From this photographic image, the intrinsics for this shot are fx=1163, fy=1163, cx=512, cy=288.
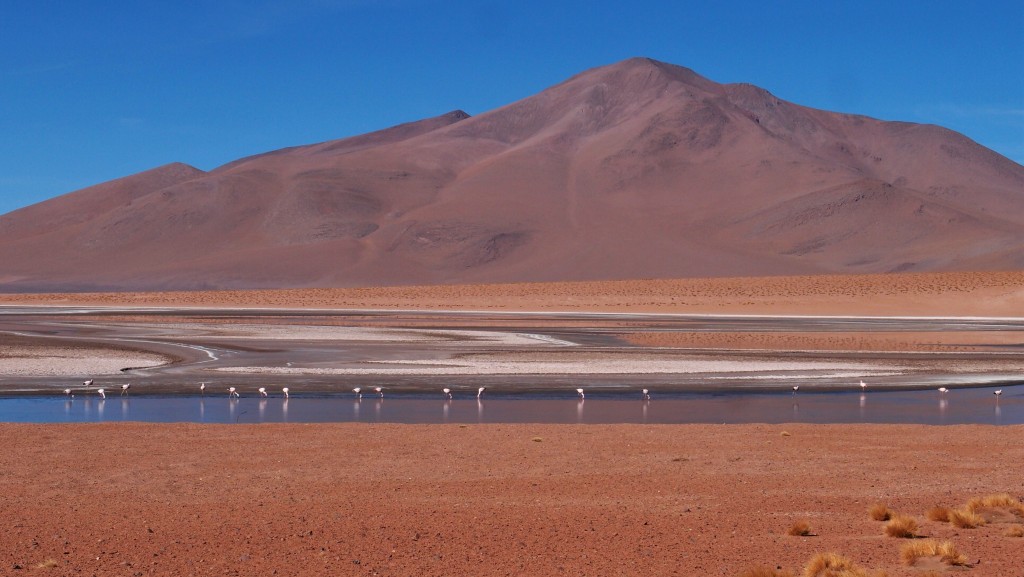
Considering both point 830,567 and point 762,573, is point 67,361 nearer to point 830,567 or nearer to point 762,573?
point 762,573

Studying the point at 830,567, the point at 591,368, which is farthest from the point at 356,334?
the point at 830,567

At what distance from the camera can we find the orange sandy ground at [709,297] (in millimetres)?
64625

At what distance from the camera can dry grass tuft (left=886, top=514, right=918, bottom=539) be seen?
8.79 metres

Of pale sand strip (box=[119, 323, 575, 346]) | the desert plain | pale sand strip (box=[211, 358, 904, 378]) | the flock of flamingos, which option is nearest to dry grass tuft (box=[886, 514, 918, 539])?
the desert plain

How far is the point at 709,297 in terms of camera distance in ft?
259

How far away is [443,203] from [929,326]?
5026 inches

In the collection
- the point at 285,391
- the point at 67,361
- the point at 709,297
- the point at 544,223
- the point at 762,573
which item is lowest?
the point at 762,573

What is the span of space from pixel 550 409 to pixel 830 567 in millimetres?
11963

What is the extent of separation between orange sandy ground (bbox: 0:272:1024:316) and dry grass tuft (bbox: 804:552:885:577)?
55993mm

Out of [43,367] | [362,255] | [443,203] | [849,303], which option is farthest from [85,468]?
[443,203]

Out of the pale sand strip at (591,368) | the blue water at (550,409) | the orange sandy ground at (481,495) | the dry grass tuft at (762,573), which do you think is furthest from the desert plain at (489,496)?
the pale sand strip at (591,368)

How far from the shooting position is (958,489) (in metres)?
11.2

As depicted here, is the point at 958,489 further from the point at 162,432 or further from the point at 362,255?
the point at 362,255

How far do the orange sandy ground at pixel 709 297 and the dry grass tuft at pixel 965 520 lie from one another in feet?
177
